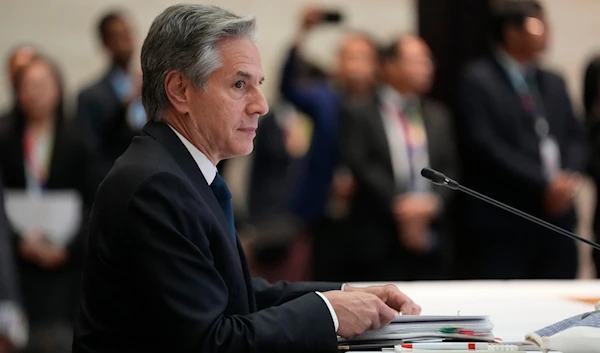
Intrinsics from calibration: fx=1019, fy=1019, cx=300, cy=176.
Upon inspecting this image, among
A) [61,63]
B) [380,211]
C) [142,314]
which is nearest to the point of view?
[142,314]

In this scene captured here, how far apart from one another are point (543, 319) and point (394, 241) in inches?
121

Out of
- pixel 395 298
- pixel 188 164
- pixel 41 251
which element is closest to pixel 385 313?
pixel 395 298

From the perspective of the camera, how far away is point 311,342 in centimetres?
219

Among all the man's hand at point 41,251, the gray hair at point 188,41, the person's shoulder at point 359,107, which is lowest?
the man's hand at point 41,251

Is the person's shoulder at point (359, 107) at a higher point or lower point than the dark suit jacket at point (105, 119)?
higher

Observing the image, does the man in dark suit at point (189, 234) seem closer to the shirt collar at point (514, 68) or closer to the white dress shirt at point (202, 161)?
the white dress shirt at point (202, 161)

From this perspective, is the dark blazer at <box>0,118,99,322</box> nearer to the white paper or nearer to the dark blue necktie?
the white paper

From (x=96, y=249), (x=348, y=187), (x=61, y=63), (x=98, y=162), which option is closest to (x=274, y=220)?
(x=348, y=187)

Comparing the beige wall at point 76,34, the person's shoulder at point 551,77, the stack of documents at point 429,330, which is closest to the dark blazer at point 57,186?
the beige wall at point 76,34

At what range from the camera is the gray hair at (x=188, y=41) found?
2.40 metres

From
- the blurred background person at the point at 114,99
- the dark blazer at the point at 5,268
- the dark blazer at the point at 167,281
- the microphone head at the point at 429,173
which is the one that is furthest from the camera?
the blurred background person at the point at 114,99

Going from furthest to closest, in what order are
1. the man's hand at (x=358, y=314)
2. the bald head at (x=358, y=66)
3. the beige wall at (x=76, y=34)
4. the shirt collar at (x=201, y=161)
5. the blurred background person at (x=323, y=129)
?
1. the beige wall at (x=76, y=34)
2. the bald head at (x=358, y=66)
3. the blurred background person at (x=323, y=129)
4. the shirt collar at (x=201, y=161)
5. the man's hand at (x=358, y=314)

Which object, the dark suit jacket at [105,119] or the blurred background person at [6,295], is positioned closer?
the blurred background person at [6,295]

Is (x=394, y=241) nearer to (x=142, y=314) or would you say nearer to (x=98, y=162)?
(x=98, y=162)
